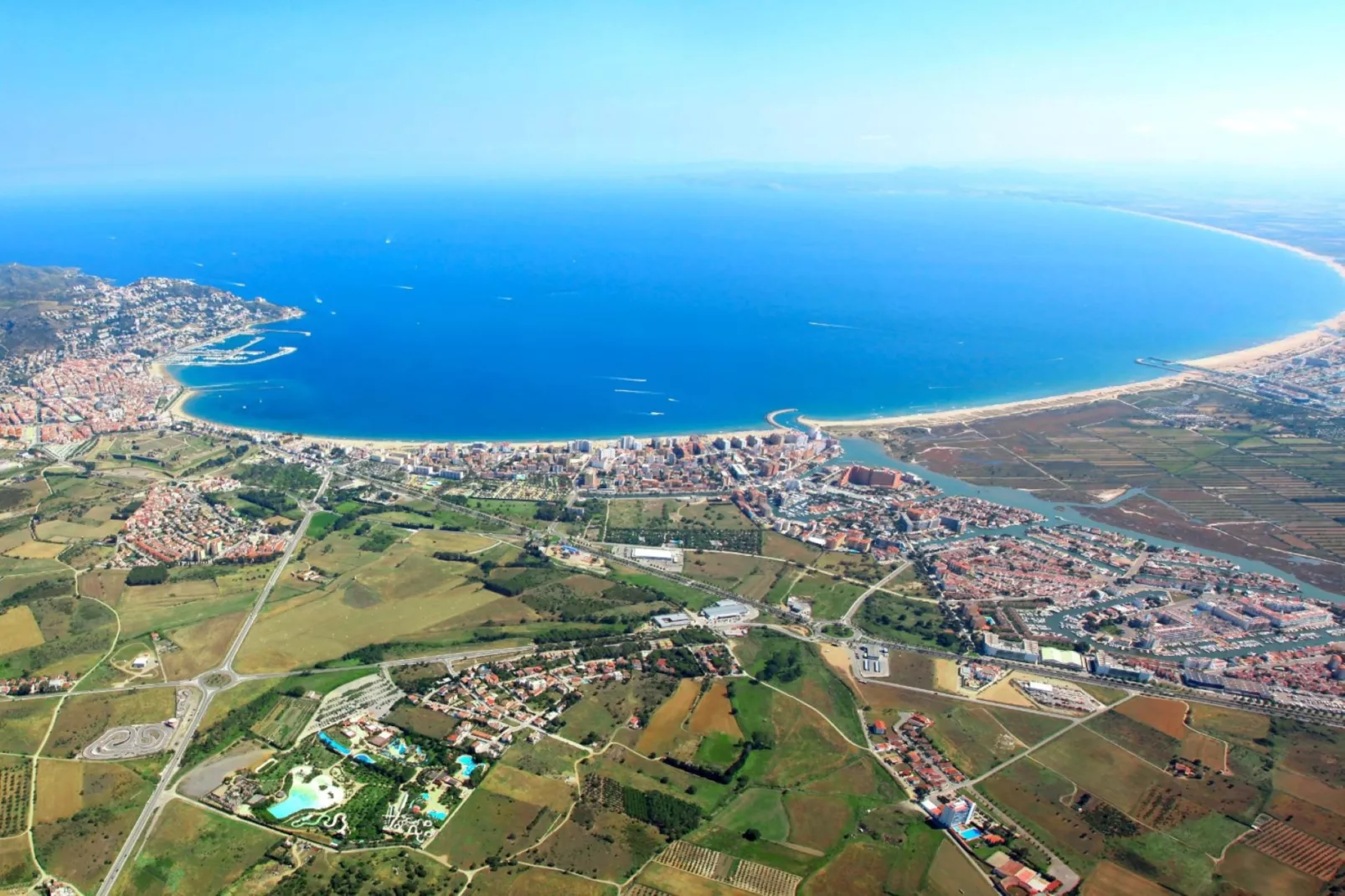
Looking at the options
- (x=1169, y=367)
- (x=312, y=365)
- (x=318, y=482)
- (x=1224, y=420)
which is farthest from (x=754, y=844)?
(x=1169, y=367)

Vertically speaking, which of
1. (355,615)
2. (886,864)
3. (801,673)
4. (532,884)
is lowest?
(532,884)

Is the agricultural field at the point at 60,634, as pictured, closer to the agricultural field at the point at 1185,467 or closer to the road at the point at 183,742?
the road at the point at 183,742

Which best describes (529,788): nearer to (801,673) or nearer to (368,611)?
(801,673)

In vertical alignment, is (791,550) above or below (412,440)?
below

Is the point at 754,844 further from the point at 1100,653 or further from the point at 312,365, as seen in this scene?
the point at 312,365

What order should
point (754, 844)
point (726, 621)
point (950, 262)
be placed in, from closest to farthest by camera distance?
point (754, 844) < point (726, 621) < point (950, 262)

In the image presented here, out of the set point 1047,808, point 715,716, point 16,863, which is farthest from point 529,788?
point 1047,808
